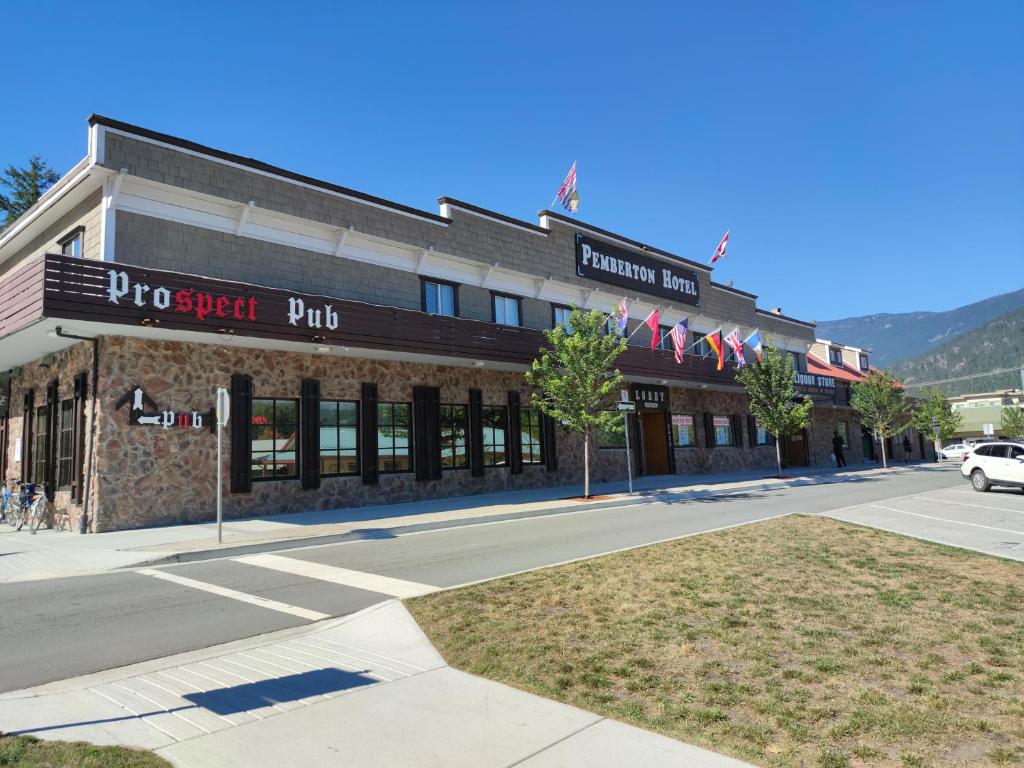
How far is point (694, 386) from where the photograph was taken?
109 ft

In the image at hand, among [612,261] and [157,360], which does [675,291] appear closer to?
[612,261]

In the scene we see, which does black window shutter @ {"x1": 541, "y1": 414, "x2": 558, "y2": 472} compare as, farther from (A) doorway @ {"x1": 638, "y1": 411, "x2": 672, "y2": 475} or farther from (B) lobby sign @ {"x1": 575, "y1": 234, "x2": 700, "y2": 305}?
(A) doorway @ {"x1": 638, "y1": 411, "x2": 672, "y2": 475}

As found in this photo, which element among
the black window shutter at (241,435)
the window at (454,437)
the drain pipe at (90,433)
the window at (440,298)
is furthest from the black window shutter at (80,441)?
the window at (454,437)

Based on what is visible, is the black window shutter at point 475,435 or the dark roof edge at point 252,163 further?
the black window shutter at point 475,435

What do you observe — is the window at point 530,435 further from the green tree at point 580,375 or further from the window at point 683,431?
the window at point 683,431

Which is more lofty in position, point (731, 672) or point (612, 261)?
point (612, 261)

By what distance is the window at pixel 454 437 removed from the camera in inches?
855

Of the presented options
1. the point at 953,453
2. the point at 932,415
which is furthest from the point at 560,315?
the point at 953,453

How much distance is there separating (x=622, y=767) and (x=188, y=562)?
9761 mm

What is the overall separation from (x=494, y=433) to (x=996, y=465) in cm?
1750

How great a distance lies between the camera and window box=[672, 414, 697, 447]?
32281 mm

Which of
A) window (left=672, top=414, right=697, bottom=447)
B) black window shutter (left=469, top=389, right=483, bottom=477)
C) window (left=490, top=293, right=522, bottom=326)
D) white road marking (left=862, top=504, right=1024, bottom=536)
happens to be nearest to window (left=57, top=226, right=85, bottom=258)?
black window shutter (left=469, top=389, right=483, bottom=477)

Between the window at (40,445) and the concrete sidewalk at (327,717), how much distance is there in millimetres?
15591

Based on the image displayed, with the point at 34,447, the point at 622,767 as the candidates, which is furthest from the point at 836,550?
the point at 34,447
